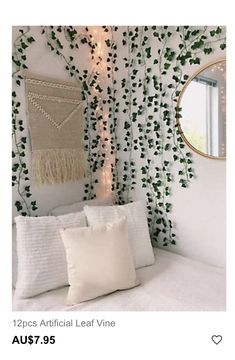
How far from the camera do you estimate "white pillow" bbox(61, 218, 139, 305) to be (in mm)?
983

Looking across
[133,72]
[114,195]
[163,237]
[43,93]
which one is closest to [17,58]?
[43,93]

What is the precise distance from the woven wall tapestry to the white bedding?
0.57 metres

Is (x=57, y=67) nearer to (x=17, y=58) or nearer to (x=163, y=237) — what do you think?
(x=17, y=58)

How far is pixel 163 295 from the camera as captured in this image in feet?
3.38

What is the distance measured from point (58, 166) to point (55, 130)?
18 cm

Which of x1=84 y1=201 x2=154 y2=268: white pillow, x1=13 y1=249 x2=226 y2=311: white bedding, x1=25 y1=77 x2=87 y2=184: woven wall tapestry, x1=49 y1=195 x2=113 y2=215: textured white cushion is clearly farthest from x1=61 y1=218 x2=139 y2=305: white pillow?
x1=25 y1=77 x2=87 y2=184: woven wall tapestry

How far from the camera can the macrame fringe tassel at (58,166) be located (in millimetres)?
1356

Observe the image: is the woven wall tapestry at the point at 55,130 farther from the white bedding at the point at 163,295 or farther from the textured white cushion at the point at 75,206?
the white bedding at the point at 163,295
